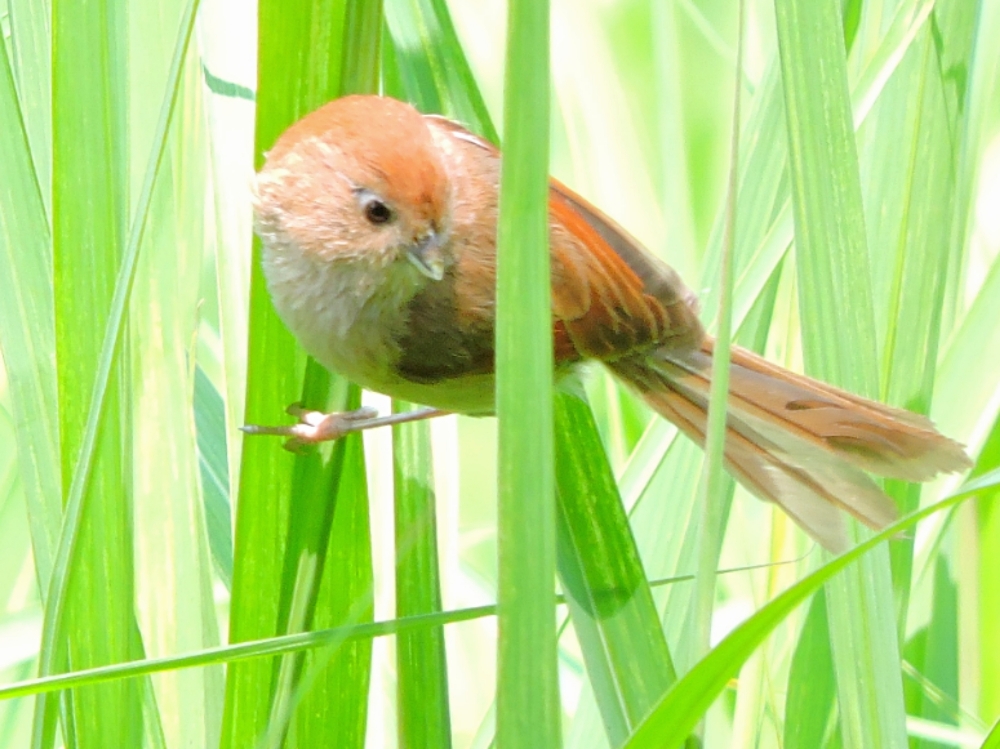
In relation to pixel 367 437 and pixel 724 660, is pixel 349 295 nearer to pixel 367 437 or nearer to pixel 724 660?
pixel 367 437

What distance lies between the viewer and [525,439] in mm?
636

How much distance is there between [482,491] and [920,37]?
1357 mm

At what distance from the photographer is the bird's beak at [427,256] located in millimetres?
1323

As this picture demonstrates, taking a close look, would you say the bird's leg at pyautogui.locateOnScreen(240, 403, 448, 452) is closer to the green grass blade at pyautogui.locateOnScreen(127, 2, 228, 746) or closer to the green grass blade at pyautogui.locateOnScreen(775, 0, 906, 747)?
the green grass blade at pyautogui.locateOnScreen(127, 2, 228, 746)

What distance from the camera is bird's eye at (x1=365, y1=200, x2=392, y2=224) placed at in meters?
1.30

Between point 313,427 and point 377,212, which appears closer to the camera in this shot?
point 313,427

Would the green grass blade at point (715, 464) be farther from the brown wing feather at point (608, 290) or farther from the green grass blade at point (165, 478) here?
the brown wing feather at point (608, 290)

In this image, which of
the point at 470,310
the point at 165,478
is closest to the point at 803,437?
the point at 470,310

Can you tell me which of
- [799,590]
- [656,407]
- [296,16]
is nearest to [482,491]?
[656,407]

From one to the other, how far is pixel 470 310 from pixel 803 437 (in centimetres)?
51

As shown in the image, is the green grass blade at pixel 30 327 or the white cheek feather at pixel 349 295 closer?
the green grass blade at pixel 30 327

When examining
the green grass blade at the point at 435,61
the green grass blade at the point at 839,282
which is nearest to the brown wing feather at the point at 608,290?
the green grass blade at the point at 435,61

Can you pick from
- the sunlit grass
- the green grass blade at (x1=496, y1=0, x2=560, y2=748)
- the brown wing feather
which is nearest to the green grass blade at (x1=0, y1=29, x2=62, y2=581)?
the sunlit grass

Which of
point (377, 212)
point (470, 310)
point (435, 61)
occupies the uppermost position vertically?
point (435, 61)
